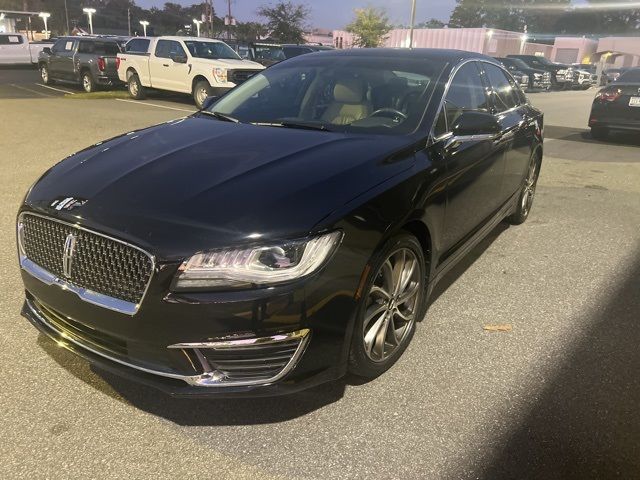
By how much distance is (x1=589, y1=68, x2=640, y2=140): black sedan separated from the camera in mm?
10648

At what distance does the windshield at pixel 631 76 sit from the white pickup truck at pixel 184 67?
27.0 ft

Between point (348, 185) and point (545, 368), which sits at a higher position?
point (348, 185)

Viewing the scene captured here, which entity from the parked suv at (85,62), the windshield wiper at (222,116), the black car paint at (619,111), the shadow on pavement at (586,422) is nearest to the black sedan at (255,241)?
the windshield wiper at (222,116)

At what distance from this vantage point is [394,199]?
8.59 ft

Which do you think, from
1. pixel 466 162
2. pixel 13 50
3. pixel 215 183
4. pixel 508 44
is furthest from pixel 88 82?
pixel 508 44

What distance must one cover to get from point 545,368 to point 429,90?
5.92 ft

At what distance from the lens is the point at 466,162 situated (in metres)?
3.44

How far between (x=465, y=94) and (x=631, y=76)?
31.5ft

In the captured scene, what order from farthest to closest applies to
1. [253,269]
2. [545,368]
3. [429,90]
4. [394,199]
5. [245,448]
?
[429,90], [545,368], [394,199], [245,448], [253,269]

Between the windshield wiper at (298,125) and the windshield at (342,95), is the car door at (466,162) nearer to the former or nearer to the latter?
the windshield at (342,95)

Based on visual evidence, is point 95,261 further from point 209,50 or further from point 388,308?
point 209,50

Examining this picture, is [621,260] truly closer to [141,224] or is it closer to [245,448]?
[245,448]

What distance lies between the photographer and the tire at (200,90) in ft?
45.6

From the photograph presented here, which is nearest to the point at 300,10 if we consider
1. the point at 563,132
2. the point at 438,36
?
the point at 438,36
